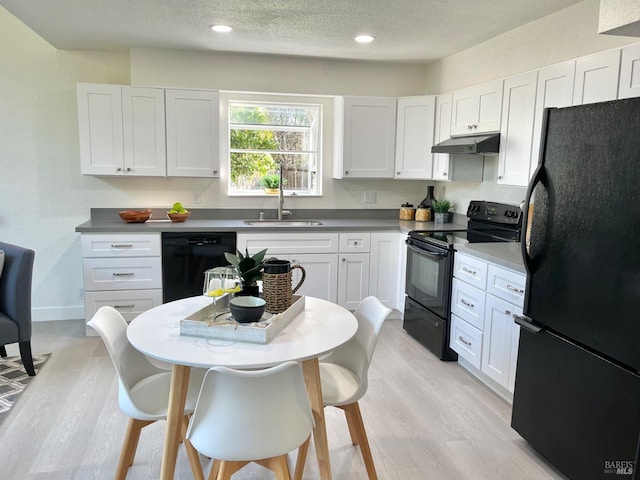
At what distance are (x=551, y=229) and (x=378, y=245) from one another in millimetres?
2279

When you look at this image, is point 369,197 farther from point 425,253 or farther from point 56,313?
point 56,313

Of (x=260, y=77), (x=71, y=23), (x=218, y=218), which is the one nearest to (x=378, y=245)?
(x=218, y=218)

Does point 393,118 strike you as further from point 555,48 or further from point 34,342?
point 34,342

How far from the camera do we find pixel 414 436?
8.64ft

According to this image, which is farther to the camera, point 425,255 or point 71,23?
point 425,255

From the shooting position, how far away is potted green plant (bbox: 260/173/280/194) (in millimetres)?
4805

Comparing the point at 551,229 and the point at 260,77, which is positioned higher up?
the point at 260,77

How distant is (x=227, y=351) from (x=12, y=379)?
7.29ft

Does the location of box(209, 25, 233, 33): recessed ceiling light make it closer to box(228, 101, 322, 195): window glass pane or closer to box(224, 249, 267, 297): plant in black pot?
box(228, 101, 322, 195): window glass pane

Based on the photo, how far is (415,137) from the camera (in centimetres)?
457

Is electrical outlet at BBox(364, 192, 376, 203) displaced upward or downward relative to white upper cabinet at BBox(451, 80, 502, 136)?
downward

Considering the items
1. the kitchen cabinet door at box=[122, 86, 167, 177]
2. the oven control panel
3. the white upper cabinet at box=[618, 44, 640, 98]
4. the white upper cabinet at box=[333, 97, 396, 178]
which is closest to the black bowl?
the white upper cabinet at box=[618, 44, 640, 98]

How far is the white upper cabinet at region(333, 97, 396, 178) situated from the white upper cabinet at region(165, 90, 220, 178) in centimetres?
113

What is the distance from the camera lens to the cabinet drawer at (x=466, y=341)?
322 centimetres
